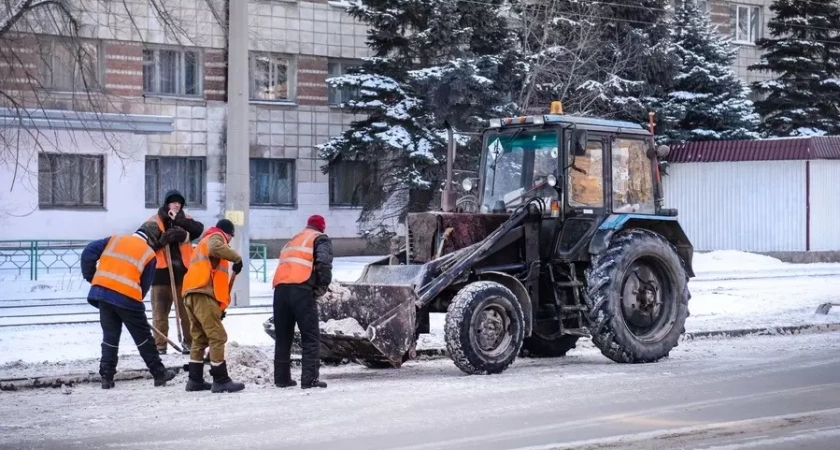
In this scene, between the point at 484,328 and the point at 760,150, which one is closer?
the point at 484,328

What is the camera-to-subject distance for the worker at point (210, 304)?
36.5 ft

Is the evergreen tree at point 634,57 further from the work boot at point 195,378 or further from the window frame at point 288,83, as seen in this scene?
the work boot at point 195,378

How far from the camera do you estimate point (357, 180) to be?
3519 cm

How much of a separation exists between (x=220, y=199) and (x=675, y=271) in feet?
69.6

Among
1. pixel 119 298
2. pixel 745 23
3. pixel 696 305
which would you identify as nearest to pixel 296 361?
pixel 119 298

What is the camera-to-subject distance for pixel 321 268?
11.2 meters

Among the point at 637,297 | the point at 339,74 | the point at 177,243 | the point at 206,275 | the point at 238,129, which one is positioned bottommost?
the point at 637,297

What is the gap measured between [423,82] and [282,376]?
690 inches

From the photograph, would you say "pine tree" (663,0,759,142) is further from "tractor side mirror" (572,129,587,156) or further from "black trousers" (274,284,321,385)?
"black trousers" (274,284,321,385)

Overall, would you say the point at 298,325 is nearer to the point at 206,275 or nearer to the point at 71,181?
the point at 206,275

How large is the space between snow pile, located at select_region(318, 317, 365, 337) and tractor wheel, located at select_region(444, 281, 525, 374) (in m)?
0.83

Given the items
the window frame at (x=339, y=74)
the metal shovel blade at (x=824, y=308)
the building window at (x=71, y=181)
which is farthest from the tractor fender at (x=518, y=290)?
the window frame at (x=339, y=74)

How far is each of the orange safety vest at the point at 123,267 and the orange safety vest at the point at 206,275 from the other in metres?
0.52

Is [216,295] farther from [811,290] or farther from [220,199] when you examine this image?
[220,199]
